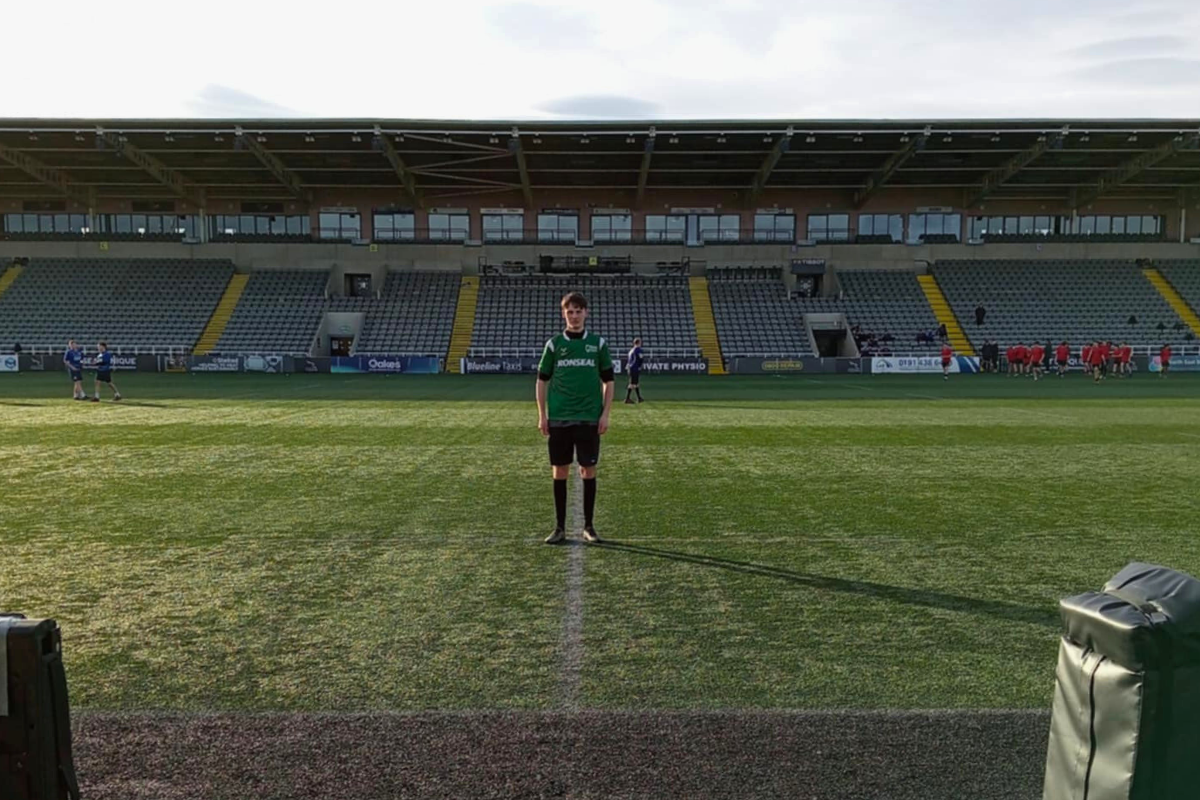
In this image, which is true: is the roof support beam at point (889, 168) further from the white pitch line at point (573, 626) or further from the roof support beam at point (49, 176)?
the roof support beam at point (49, 176)

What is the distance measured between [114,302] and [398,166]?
17.6m

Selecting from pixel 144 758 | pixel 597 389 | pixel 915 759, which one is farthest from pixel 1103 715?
pixel 597 389

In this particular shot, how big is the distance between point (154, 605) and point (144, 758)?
2.26 m

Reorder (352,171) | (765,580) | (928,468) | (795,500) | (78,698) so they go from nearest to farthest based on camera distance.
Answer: (78,698) → (765,580) → (795,500) → (928,468) → (352,171)

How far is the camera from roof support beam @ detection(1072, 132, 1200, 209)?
4047 centimetres

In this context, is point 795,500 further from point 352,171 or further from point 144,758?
point 352,171

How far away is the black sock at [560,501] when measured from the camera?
7285 millimetres

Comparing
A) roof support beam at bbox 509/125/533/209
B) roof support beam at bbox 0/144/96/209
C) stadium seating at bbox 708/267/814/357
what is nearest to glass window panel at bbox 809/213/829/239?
stadium seating at bbox 708/267/814/357

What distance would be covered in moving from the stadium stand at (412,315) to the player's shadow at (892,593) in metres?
37.7

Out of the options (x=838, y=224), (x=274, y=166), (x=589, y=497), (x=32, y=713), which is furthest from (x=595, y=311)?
(x=32, y=713)

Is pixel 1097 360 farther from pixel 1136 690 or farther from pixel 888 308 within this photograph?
pixel 1136 690

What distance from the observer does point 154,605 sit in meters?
5.45

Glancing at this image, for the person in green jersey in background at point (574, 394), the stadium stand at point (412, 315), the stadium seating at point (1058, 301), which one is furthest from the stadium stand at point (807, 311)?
the person in green jersey in background at point (574, 394)

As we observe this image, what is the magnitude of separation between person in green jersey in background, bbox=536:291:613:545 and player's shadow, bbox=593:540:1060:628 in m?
1.05
